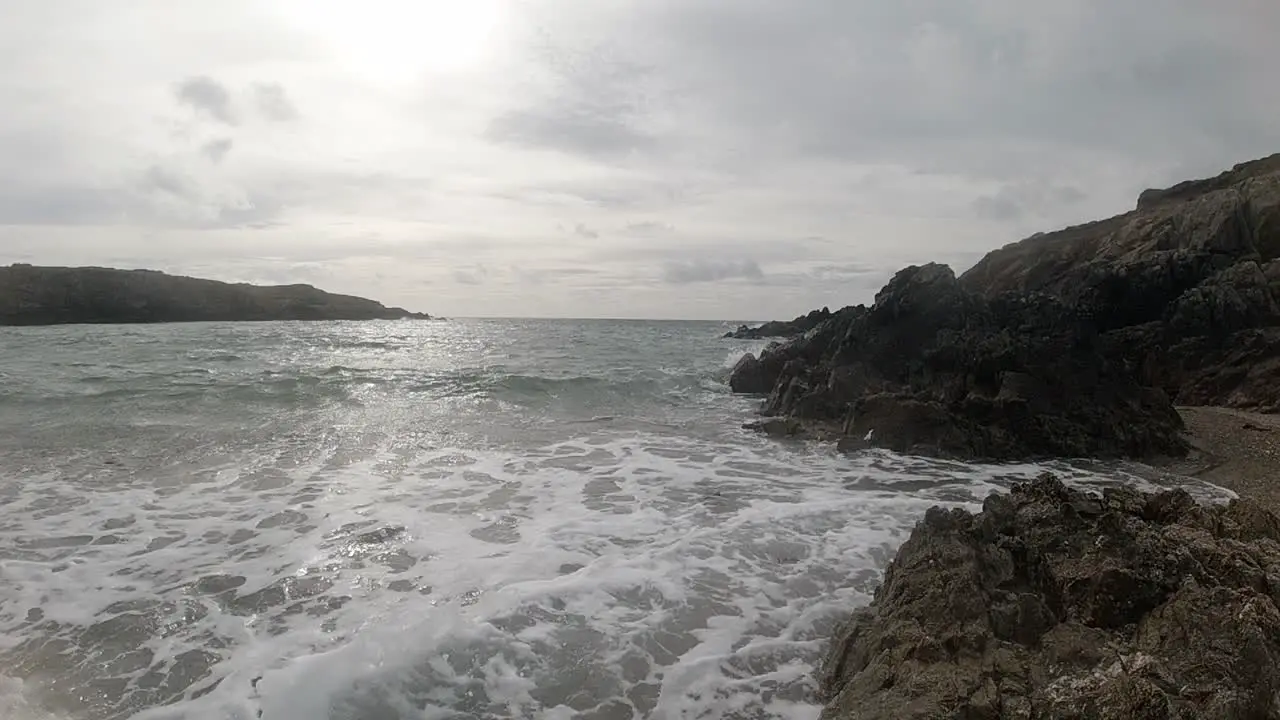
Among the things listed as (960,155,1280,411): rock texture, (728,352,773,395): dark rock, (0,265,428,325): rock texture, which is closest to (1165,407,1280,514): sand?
(960,155,1280,411): rock texture

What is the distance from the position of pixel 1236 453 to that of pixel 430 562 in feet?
38.6

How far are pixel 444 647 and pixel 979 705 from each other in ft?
11.4

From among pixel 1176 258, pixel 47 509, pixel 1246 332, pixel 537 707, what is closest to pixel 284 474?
pixel 47 509

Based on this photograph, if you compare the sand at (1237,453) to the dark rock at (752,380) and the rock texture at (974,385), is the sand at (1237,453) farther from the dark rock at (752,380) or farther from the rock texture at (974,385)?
the dark rock at (752,380)

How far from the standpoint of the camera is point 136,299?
245 ft

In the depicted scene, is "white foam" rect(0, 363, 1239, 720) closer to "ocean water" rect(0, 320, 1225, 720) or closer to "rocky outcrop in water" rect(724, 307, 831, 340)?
"ocean water" rect(0, 320, 1225, 720)

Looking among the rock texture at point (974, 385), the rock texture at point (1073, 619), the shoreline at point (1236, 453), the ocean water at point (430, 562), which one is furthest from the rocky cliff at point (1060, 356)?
the rock texture at point (1073, 619)

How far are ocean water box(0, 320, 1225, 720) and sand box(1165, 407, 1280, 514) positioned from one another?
71 centimetres

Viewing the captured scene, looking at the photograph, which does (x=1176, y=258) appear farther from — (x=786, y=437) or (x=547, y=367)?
(x=547, y=367)

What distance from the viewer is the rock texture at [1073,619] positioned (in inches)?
129

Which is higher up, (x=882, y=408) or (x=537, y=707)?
(x=882, y=408)

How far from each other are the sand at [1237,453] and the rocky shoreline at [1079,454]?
0.17ft

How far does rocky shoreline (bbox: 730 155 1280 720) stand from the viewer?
3496 millimetres

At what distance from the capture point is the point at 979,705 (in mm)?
3402
